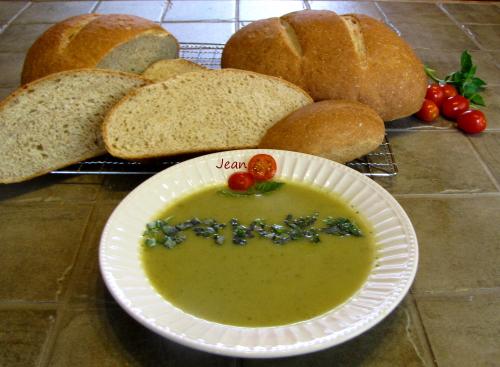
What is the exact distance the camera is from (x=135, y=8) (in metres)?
3.33

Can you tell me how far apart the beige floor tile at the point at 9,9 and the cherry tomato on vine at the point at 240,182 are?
8.04 feet

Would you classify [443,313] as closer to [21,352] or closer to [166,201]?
[166,201]

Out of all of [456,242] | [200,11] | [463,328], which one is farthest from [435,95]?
[200,11]

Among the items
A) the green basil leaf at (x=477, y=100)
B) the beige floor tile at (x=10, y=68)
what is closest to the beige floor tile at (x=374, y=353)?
the green basil leaf at (x=477, y=100)

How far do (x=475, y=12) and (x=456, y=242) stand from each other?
2.58 meters

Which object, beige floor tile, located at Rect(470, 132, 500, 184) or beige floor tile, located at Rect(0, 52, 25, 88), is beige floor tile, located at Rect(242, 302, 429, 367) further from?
beige floor tile, located at Rect(0, 52, 25, 88)

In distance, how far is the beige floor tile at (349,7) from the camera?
337 centimetres

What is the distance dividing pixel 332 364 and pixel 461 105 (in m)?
1.48

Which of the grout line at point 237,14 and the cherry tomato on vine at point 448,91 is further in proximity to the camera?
the grout line at point 237,14

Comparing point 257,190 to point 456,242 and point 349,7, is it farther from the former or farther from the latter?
point 349,7

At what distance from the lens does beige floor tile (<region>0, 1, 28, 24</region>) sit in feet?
10.5

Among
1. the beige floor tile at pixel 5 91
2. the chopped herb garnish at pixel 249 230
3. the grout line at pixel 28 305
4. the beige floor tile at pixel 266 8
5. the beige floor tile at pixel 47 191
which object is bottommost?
the grout line at pixel 28 305

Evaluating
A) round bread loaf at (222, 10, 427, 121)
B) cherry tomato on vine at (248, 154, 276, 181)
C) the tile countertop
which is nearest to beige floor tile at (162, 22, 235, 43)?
round bread loaf at (222, 10, 427, 121)

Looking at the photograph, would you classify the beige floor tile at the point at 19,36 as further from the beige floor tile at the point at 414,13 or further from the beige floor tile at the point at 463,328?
the beige floor tile at the point at 463,328
